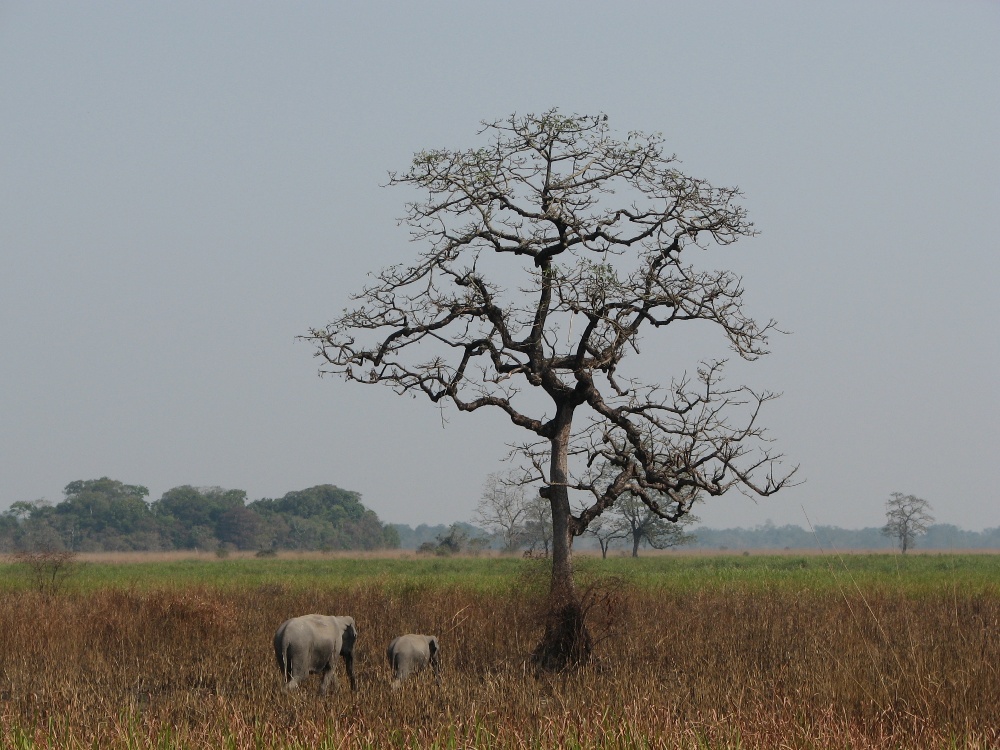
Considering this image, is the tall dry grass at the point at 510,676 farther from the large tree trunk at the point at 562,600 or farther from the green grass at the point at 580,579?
the green grass at the point at 580,579

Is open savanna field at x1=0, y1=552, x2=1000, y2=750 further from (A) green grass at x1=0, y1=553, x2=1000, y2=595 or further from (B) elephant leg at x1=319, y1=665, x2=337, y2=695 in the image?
(A) green grass at x1=0, y1=553, x2=1000, y2=595

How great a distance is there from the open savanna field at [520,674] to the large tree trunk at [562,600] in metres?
0.30

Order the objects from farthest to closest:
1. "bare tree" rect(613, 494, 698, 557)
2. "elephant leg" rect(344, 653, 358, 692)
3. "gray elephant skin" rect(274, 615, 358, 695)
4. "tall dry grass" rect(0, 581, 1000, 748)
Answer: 1. "bare tree" rect(613, 494, 698, 557)
2. "elephant leg" rect(344, 653, 358, 692)
3. "gray elephant skin" rect(274, 615, 358, 695)
4. "tall dry grass" rect(0, 581, 1000, 748)

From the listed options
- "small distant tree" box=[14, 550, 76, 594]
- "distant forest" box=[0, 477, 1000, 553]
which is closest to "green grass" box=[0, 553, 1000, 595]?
"small distant tree" box=[14, 550, 76, 594]

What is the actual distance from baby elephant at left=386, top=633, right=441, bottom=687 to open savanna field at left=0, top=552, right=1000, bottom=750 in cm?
37

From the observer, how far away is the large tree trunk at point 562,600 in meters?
14.0

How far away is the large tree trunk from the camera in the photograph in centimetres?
1401

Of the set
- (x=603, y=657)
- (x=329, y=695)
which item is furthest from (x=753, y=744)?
(x=603, y=657)

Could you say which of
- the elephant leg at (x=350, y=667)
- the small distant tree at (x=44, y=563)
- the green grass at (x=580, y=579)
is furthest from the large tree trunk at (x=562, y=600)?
the small distant tree at (x=44, y=563)

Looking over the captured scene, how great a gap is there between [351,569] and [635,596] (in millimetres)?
27151

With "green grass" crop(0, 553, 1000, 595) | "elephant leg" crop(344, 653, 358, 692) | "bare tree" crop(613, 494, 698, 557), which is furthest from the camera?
"bare tree" crop(613, 494, 698, 557)

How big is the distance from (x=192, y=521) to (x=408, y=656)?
110353 millimetres

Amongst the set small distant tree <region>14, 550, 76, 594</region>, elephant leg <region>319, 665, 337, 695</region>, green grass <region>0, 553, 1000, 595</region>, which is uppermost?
small distant tree <region>14, 550, 76, 594</region>

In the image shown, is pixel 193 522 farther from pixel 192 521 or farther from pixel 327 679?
pixel 327 679
